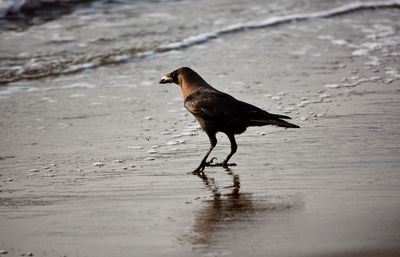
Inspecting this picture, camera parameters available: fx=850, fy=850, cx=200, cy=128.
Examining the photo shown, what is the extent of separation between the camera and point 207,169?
653 cm

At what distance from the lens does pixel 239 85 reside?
946cm

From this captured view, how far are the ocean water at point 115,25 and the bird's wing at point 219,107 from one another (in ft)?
13.4

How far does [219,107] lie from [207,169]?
20.0 inches

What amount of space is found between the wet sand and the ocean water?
0.81 metres

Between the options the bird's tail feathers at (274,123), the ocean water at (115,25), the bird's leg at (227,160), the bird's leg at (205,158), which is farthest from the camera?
the ocean water at (115,25)

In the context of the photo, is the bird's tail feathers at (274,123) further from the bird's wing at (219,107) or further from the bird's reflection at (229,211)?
the bird's reflection at (229,211)

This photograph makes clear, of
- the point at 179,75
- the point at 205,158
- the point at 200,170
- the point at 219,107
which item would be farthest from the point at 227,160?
the point at 179,75

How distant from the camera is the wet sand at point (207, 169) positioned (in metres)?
4.70

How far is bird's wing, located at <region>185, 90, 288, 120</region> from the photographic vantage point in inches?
255

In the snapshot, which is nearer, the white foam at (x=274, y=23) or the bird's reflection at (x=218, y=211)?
the bird's reflection at (x=218, y=211)

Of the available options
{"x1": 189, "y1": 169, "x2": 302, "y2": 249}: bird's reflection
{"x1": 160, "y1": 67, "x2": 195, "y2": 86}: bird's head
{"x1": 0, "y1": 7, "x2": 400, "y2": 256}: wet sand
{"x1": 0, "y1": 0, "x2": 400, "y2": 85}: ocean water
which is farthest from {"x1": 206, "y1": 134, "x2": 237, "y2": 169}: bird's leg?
{"x1": 0, "y1": 0, "x2": 400, "y2": 85}: ocean water

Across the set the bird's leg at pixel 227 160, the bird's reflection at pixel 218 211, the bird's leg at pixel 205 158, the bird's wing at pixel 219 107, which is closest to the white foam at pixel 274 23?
the bird's wing at pixel 219 107

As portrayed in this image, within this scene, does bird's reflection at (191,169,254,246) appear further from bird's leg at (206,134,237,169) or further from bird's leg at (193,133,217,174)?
bird's leg at (206,134,237,169)

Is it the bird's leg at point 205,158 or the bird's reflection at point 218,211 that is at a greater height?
the bird's reflection at point 218,211
